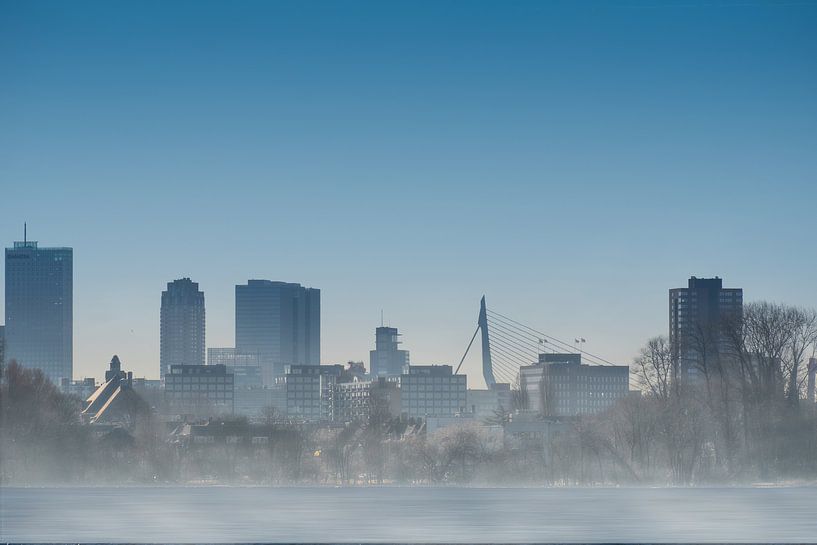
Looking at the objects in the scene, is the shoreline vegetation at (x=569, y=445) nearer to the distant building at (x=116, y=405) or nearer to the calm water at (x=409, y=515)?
the calm water at (x=409, y=515)

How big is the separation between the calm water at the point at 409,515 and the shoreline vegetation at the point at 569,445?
1021cm

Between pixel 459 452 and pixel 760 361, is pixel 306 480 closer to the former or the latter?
pixel 459 452

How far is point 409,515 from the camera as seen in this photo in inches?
1617

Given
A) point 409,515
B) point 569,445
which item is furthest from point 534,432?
point 409,515

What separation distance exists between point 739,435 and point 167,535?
41.2 meters

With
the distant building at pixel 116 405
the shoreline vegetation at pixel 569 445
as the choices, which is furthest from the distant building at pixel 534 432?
the distant building at pixel 116 405

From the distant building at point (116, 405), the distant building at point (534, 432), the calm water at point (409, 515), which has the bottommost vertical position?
the calm water at point (409, 515)

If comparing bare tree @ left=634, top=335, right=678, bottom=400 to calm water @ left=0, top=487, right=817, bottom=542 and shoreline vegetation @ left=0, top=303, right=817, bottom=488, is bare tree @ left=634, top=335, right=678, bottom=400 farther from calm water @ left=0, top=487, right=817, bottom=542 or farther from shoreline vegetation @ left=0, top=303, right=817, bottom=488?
calm water @ left=0, top=487, right=817, bottom=542

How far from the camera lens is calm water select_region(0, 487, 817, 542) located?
111 ft

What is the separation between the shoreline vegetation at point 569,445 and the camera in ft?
222

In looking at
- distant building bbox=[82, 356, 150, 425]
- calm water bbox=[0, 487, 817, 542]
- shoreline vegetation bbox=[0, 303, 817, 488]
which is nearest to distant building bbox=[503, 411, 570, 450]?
shoreline vegetation bbox=[0, 303, 817, 488]

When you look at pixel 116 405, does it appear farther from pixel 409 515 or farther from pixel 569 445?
pixel 409 515

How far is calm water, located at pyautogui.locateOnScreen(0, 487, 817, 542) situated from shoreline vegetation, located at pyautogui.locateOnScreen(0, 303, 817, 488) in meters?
10.2

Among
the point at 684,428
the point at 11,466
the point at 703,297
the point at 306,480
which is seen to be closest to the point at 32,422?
the point at 11,466
